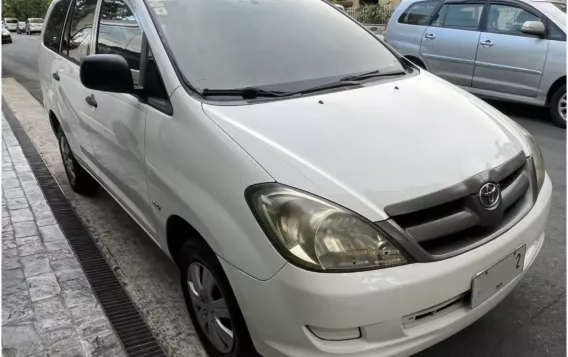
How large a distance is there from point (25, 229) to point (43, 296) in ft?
3.45

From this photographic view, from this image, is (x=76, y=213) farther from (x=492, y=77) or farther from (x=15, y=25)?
(x=15, y=25)

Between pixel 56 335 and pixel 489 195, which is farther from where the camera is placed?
pixel 56 335

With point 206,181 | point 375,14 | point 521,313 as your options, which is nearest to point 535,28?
point 521,313

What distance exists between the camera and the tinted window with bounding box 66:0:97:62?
3408mm

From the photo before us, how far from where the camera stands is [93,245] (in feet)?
11.6

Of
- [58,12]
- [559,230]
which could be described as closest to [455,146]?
[559,230]

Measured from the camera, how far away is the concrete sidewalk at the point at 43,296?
249 cm

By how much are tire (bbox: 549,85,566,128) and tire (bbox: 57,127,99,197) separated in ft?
16.7

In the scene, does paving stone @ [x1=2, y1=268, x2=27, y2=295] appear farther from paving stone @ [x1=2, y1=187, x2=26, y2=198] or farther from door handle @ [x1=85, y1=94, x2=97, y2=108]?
paving stone @ [x1=2, y1=187, x2=26, y2=198]

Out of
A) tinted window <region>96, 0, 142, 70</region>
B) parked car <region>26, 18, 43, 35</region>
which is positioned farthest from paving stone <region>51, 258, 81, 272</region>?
parked car <region>26, 18, 43, 35</region>

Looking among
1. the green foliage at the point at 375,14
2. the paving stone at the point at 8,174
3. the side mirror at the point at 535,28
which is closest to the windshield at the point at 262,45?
the paving stone at the point at 8,174

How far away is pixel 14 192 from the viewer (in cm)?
444

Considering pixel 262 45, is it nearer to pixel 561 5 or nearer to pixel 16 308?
pixel 16 308

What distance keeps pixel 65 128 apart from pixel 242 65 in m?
2.23
